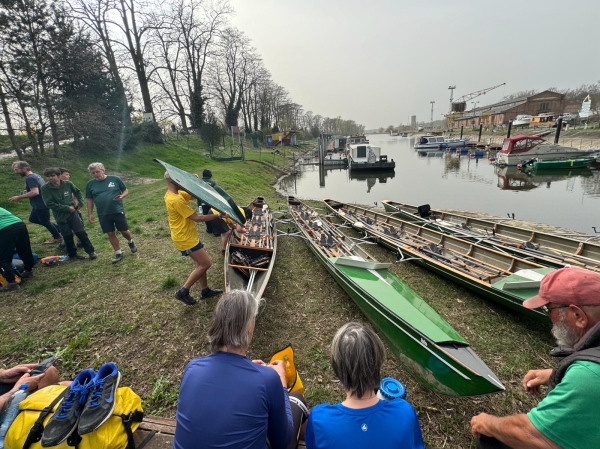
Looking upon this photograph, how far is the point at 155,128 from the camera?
25.2 m

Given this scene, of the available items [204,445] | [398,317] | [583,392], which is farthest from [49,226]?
[583,392]

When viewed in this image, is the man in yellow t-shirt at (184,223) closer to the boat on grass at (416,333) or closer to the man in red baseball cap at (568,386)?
the boat on grass at (416,333)

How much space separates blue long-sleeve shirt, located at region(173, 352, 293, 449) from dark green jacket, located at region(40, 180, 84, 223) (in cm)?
606

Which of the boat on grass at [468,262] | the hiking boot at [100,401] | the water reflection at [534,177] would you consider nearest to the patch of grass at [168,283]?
the hiking boot at [100,401]

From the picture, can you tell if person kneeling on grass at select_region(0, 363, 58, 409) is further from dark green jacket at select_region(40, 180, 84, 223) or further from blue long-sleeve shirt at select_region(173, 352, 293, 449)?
dark green jacket at select_region(40, 180, 84, 223)

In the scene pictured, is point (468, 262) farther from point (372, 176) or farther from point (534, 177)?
point (534, 177)

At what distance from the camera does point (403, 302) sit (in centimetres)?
390

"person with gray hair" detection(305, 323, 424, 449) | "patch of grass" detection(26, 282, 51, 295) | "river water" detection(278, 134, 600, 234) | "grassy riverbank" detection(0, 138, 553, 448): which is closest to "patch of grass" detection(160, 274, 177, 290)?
"grassy riverbank" detection(0, 138, 553, 448)

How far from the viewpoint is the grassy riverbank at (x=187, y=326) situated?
10.6 ft

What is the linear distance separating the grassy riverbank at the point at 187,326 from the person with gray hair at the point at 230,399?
1720mm

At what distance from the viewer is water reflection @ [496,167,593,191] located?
63.6ft

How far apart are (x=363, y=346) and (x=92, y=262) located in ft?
22.5

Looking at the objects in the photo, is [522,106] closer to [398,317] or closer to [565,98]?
[565,98]

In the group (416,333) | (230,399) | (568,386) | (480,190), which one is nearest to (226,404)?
(230,399)
